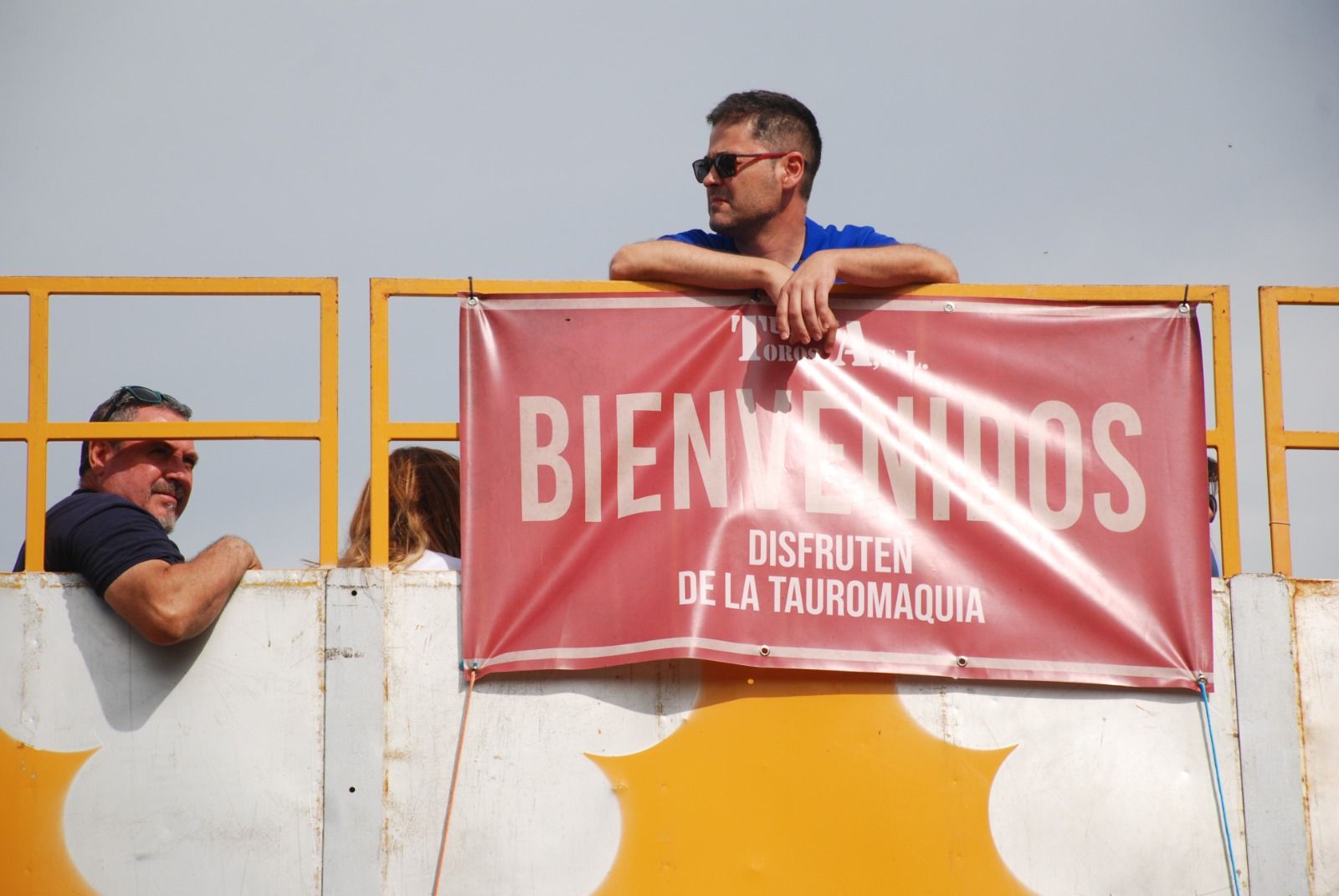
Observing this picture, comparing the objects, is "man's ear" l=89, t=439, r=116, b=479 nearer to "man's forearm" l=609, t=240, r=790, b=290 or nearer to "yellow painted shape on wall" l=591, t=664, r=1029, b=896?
"man's forearm" l=609, t=240, r=790, b=290

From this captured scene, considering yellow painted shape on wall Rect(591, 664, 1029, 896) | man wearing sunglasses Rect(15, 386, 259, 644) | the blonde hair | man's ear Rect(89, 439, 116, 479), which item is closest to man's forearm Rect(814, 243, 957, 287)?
yellow painted shape on wall Rect(591, 664, 1029, 896)

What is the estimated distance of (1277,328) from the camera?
17.5 ft

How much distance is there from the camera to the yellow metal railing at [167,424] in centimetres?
498

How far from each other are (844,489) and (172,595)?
220 centimetres

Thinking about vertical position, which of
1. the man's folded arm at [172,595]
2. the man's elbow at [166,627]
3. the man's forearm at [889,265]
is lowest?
the man's elbow at [166,627]

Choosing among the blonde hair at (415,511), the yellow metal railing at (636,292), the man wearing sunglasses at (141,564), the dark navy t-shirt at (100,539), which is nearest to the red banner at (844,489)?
the yellow metal railing at (636,292)

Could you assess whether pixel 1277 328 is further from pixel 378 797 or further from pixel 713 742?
pixel 378 797

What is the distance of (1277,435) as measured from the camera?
17.1ft

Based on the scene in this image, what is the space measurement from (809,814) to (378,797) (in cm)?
137

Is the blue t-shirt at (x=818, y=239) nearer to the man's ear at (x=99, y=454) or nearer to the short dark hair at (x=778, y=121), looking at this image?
the short dark hair at (x=778, y=121)

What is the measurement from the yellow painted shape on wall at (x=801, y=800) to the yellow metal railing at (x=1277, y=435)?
4.08 ft

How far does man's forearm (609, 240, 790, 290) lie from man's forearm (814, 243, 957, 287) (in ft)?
0.67

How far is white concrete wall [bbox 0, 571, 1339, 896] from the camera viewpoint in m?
4.76

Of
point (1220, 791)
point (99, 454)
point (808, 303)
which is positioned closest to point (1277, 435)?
point (1220, 791)
